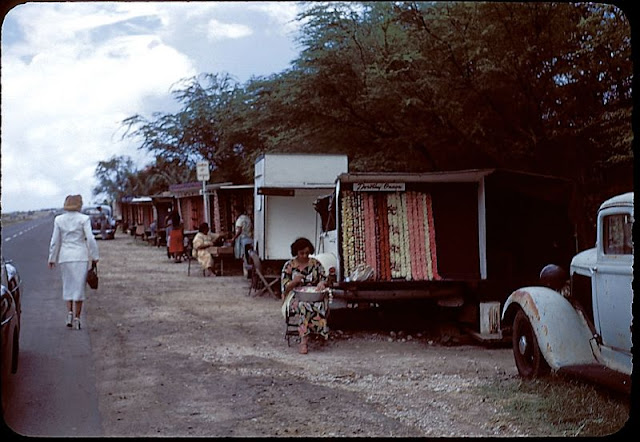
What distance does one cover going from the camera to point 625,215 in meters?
6.12

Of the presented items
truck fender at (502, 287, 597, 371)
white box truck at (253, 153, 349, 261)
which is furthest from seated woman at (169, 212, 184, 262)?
truck fender at (502, 287, 597, 371)

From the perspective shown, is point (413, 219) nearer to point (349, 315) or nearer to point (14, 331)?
point (349, 315)

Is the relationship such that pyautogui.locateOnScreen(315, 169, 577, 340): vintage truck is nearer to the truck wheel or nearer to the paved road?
the truck wheel

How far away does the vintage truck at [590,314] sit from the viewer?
5.92 meters

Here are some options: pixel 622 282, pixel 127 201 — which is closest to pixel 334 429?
pixel 622 282

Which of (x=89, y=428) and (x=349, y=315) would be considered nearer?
(x=89, y=428)

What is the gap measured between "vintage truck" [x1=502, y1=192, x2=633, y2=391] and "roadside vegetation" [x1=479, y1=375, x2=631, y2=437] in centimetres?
20

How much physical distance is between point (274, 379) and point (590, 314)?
299 centimetres

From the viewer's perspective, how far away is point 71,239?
31.3ft

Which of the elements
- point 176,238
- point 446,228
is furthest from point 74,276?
point 176,238

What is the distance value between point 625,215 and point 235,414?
3.52m

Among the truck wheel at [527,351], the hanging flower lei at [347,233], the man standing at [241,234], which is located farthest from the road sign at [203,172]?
the truck wheel at [527,351]

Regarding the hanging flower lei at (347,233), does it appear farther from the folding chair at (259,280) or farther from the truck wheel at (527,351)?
the folding chair at (259,280)

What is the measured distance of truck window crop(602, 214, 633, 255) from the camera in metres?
6.03
